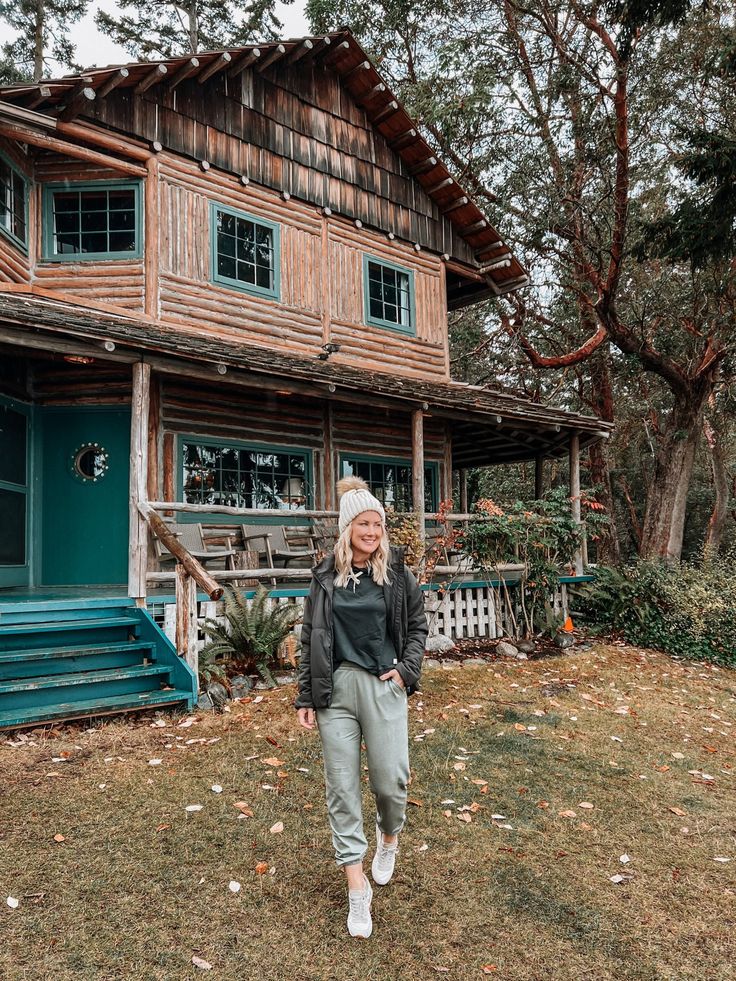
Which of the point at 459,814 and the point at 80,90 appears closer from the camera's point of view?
the point at 459,814

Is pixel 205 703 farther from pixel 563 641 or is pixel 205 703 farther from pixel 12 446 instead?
pixel 563 641

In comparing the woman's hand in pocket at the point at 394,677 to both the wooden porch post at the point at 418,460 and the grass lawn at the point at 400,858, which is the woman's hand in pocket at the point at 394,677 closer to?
the grass lawn at the point at 400,858

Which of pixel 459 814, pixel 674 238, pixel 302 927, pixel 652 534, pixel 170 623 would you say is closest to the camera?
pixel 302 927

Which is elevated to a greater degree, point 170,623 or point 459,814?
point 170,623

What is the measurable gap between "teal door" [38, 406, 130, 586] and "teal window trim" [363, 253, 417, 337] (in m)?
5.25

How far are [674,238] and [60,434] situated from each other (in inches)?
423

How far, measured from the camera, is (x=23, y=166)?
10570 mm

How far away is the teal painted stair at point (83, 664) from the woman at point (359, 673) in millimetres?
3733

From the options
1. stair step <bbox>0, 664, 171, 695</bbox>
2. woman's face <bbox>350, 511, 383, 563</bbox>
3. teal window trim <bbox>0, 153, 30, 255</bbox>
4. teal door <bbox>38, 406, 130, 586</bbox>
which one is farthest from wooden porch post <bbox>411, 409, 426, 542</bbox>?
woman's face <bbox>350, 511, 383, 563</bbox>

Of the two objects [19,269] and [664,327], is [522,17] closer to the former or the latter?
[664,327]

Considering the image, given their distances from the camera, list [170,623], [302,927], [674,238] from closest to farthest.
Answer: [302,927] → [170,623] → [674,238]

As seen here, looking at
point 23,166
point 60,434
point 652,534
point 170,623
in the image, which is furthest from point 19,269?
point 652,534

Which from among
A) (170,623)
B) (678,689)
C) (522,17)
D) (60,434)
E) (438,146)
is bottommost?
(678,689)

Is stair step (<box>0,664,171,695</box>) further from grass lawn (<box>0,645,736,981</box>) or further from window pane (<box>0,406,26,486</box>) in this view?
window pane (<box>0,406,26,486</box>)
